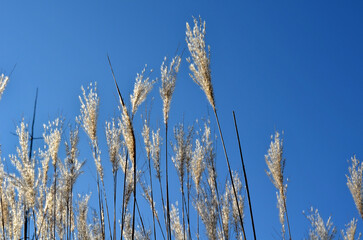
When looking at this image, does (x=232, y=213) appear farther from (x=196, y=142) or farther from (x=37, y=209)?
(x=37, y=209)

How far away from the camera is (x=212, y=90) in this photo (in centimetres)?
277

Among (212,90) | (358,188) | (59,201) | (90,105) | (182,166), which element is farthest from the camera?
(358,188)

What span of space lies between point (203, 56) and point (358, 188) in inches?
135

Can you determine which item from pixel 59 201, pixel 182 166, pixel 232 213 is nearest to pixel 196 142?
pixel 182 166

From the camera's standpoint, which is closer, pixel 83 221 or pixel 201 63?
pixel 201 63

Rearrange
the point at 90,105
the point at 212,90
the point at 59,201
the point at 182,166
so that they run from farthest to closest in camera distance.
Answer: the point at 59,201 → the point at 182,166 → the point at 90,105 → the point at 212,90

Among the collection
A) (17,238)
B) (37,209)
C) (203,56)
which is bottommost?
(17,238)

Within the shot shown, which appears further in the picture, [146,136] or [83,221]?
[83,221]

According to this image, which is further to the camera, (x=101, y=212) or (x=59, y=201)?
(x=59, y=201)

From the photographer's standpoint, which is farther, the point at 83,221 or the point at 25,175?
the point at 83,221

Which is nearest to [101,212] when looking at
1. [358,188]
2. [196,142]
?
[196,142]

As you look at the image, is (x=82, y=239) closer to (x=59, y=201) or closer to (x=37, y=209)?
(x=59, y=201)

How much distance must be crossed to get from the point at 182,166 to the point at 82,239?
146cm

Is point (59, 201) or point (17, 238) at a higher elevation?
point (59, 201)
